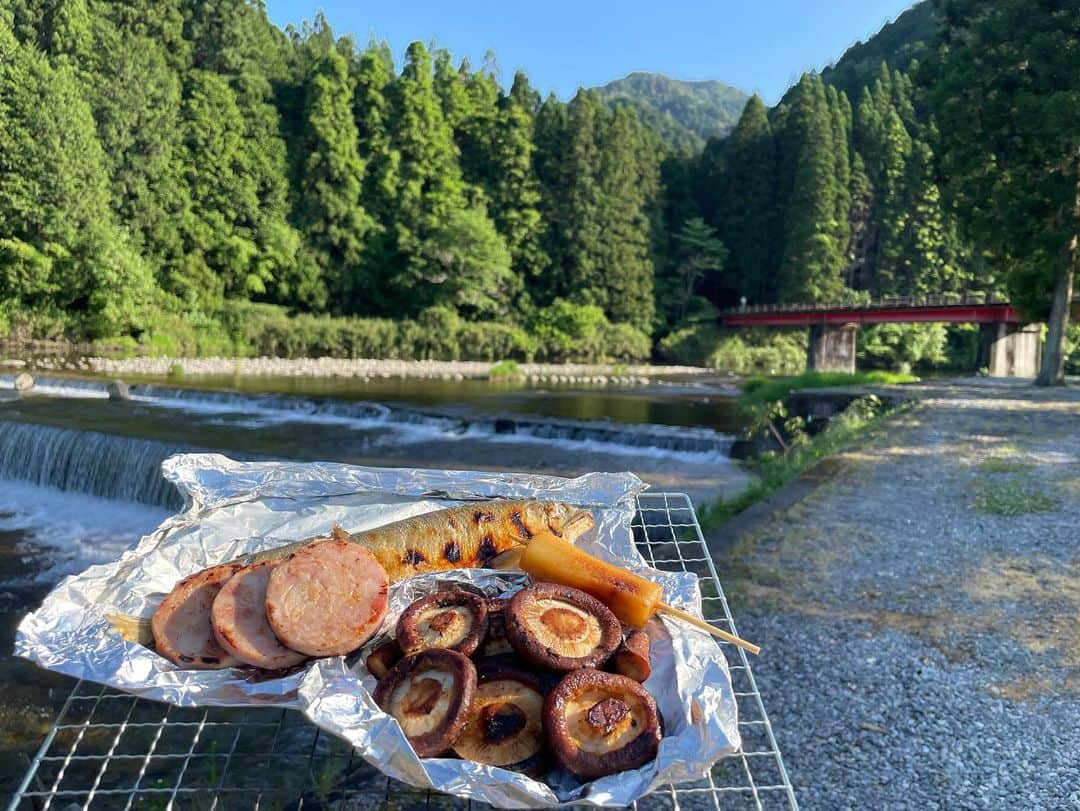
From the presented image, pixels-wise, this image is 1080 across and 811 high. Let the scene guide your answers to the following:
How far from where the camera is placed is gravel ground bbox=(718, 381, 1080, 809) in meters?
2.79

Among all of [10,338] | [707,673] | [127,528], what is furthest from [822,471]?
[10,338]

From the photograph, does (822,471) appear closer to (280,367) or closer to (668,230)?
(280,367)

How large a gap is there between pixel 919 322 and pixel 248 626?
40.3 metres

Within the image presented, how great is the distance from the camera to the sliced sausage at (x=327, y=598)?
168 cm

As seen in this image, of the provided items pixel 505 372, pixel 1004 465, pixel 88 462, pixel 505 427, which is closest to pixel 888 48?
pixel 505 372

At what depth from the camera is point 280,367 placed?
29.2 meters

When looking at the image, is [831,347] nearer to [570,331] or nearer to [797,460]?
[570,331]

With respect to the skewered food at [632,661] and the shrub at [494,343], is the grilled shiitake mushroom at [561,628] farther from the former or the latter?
the shrub at [494,343]

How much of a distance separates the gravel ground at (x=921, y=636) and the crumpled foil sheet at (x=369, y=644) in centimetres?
135

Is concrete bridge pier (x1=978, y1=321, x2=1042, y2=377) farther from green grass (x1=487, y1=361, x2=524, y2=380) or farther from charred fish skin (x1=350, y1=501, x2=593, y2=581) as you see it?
charred fish skin (x1=350, y1=501, x2=593, y2=581)

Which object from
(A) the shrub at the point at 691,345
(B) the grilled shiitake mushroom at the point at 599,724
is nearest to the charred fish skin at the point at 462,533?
(B) the grilled shiitake mushroom at the point at 599,724

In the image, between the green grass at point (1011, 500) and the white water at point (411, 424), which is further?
the white water at point (411, 424)

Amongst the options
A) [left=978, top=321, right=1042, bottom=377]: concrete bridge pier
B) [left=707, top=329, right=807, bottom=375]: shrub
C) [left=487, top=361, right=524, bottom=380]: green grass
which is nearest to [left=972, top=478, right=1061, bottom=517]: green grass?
[left=487, top=361, right=524, bottom=380]: green grass

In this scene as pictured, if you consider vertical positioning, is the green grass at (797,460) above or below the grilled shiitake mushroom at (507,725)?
below
